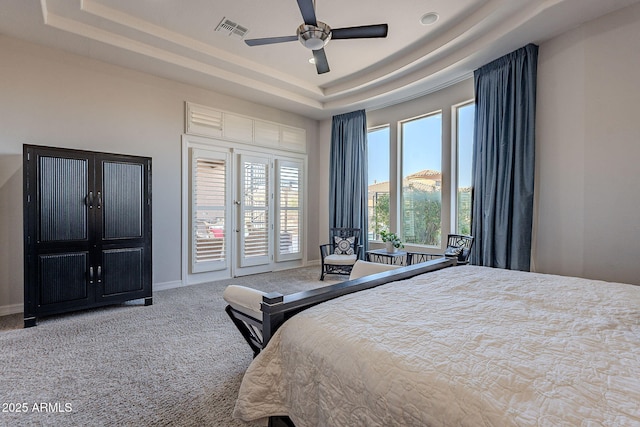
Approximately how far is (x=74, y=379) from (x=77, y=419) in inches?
20.2

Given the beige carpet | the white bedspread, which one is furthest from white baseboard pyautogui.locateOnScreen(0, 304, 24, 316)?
the white bedspread

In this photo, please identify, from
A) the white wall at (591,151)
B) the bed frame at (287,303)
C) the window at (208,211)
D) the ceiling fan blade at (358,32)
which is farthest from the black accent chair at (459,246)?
the window at (208,211)

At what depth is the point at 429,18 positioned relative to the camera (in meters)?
3.42

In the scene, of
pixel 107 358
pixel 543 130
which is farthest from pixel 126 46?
pixel 543 130

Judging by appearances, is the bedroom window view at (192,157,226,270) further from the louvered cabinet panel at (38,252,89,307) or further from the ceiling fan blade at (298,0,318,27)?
the ceiling fan blade at (298,0,318,27)

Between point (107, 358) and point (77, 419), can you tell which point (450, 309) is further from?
point (107, 358)

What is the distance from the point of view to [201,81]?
4527 millimetres

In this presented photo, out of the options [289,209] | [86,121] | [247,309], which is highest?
[86,121]

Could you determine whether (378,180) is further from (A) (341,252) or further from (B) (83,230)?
(B) (83,230)

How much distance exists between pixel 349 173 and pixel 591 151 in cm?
357

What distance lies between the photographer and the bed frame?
4.68 ft

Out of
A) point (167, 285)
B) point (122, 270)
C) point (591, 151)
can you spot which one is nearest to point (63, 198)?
point (122, 270)

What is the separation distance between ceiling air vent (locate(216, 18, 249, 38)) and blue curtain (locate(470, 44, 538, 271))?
3087mm

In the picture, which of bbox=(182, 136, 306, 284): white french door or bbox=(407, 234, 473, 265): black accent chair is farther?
bbox=(182, 136, 306, 284): white french door
